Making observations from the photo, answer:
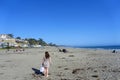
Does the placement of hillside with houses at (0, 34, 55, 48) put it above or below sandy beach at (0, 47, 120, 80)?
above

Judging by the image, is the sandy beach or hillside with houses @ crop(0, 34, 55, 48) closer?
the sandy beach

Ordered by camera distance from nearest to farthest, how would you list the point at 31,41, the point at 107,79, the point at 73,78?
the point at 107,79 < the point at 73,78 < the point at 31,41

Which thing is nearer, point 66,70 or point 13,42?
point 66,70

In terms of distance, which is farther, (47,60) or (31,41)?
(31,41)

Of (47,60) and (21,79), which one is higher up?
(47,60)

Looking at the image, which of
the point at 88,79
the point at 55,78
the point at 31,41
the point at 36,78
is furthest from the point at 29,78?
the point at 31,41

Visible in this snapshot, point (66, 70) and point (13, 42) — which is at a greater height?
point (13, 42)

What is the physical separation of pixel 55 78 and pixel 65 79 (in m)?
0.91

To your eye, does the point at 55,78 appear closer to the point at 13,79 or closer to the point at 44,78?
the point at 44,78

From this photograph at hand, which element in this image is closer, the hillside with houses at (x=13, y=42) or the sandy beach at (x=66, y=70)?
the sandy beach at (x=66, y=70)

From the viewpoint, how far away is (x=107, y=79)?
14.4 meters

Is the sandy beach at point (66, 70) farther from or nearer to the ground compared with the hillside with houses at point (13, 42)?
nearer to the ground

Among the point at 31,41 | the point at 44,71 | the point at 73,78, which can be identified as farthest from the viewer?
the point at 31,41

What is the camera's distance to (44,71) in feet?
57.0
